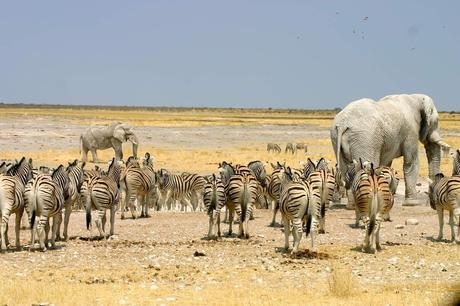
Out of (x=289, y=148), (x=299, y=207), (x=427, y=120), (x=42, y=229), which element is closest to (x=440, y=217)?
(x=299, y=207)

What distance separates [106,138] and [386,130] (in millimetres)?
22205

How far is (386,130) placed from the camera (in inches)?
874

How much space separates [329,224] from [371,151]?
4.23 meters

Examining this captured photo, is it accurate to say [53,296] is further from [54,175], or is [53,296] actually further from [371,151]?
[371,151]

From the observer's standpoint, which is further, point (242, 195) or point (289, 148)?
point (289, 148)

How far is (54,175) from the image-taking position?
15.2 meters

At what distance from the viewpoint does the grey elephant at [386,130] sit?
2172cm

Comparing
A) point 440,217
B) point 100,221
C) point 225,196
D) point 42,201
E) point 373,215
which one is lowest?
point 100,221

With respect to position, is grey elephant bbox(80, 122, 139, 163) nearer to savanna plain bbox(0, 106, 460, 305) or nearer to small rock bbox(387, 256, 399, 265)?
savanna plain bbox(0, 106, 460, 305)

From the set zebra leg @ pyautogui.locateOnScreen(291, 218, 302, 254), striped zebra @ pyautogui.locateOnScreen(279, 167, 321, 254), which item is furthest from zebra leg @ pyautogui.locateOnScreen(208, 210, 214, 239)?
zebra leg @ pyautogui.locateOnScreen(291, 218, 302, 254)

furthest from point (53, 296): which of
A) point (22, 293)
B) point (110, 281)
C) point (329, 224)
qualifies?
point (329, 224)

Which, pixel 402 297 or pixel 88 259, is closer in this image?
pixel 402 297

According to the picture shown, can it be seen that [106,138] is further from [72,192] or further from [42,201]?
[42,201]

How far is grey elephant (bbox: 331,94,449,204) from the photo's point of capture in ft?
71.3
